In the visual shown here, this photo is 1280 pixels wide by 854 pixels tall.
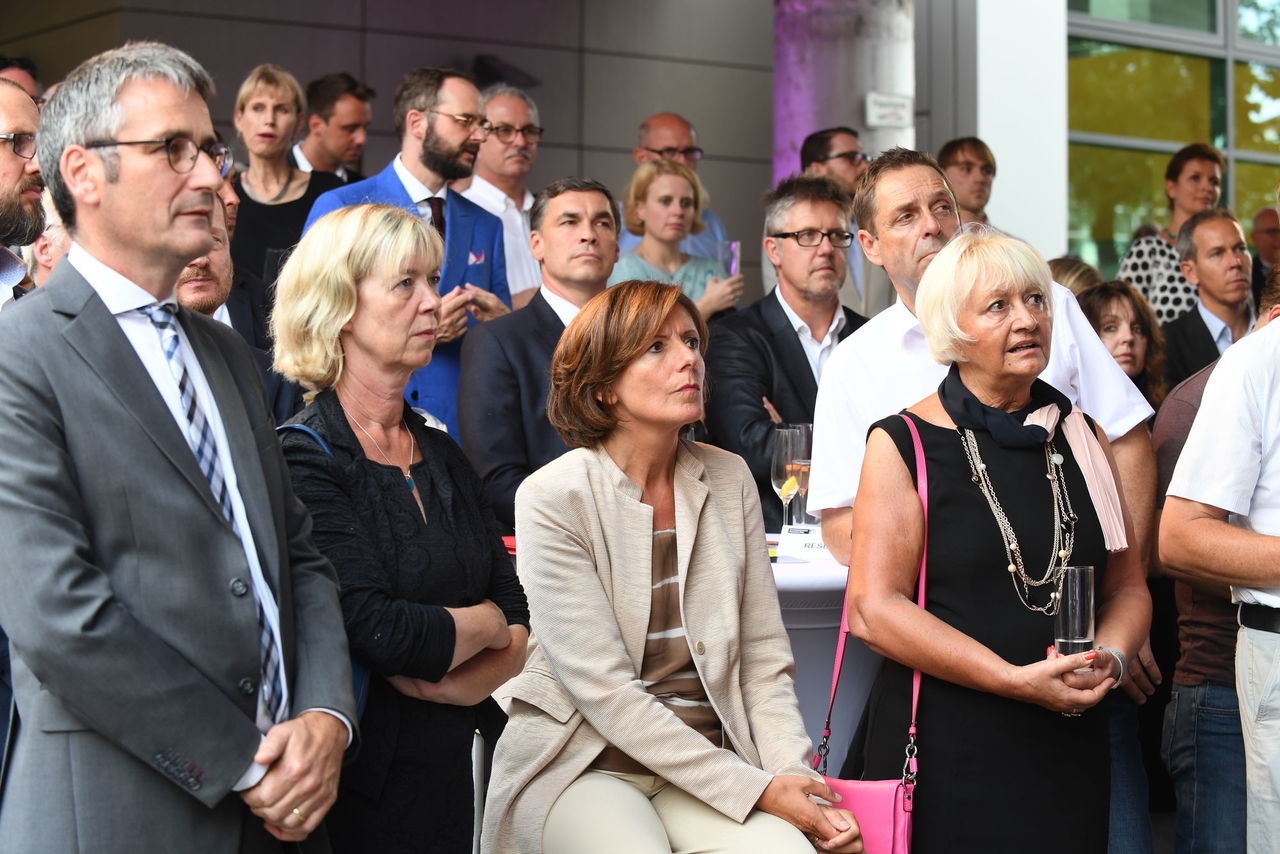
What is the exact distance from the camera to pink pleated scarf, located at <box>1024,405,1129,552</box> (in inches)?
123

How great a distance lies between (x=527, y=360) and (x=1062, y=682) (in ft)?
7.01

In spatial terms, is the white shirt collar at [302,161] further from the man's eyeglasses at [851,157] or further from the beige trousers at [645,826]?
the beige trousers at [645,826]

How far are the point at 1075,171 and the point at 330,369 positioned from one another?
30.8 ft

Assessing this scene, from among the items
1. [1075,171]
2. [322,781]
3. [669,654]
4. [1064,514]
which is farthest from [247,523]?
[1075,171]

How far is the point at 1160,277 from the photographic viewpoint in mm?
7500

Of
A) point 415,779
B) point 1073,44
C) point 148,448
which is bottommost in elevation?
point 415,779

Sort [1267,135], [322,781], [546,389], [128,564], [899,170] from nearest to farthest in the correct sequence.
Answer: [128,564], [322,781], [899,170], [546,389], [1267,135]

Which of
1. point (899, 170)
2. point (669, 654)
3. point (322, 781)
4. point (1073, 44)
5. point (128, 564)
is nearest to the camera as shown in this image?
point (128, 564)

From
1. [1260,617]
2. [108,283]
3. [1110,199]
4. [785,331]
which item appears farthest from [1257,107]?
[108,283]

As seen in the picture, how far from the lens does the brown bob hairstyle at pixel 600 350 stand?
3143 millimetres

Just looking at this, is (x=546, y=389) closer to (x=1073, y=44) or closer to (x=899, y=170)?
(x=899, y=170)

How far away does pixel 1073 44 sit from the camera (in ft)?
36.0

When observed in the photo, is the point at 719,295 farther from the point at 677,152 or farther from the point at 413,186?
the point at 677,152

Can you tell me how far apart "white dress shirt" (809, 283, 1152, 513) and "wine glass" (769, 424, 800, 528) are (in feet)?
0.54
